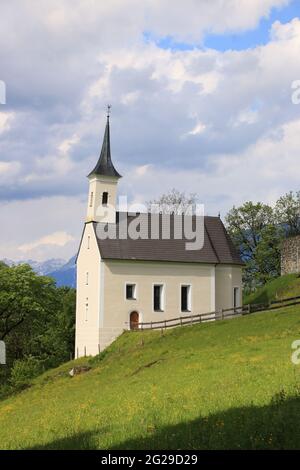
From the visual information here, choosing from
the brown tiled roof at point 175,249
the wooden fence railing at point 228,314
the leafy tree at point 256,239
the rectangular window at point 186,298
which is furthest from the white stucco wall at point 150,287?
the leafy tree at point 256,239

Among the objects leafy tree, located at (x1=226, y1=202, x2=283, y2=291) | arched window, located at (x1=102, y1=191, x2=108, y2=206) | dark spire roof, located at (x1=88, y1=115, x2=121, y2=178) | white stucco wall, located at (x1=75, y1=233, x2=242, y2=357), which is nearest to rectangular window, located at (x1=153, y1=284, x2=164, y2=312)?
white stucco wall, located at (x1=75, y1=233, x2=242, y2=357)

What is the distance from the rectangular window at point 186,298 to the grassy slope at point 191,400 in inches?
580

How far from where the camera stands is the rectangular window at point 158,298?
54625mm

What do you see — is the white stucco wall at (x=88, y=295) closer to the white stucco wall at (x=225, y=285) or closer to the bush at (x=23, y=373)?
the bush at (x=23, y=373)

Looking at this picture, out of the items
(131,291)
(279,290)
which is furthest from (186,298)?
(279,290)

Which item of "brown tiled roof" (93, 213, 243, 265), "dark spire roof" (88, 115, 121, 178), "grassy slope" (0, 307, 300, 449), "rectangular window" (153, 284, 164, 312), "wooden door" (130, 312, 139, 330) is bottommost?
"grassy slope" (0, 307, 300, 449)

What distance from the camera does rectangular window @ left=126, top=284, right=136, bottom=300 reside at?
53.8 meters

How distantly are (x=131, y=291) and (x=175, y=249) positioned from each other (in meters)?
4.99

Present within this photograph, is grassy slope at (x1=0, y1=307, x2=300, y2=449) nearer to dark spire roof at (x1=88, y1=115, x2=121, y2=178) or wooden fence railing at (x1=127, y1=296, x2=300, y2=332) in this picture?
wooden fence railing at (x1=127, y1=296, x2=300, y2=332)

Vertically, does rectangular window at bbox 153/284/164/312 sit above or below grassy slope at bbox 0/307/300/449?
above

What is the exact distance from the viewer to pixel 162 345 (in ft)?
136

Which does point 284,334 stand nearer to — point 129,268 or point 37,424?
point 37,424

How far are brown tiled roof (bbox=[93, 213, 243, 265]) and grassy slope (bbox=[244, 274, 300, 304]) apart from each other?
5.03 m
